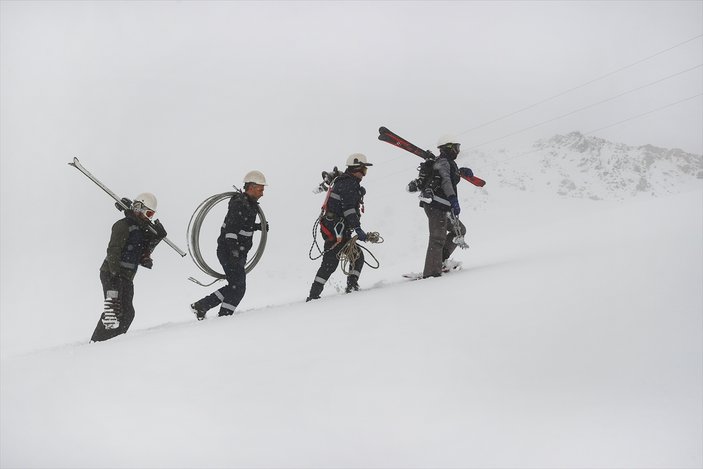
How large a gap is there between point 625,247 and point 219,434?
560cm

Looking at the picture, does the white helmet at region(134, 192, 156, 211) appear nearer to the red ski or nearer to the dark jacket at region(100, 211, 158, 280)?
the dark jacket at region(100, 211, 158, 280)

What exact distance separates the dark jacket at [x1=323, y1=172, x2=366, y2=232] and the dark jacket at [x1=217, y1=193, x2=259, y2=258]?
992mm

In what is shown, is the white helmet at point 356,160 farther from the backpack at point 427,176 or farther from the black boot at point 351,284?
the black boot at point 351,284

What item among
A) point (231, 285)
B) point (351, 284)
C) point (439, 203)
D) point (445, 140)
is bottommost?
point (231, 285)

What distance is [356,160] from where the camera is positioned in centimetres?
681

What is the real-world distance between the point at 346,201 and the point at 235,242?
1.47 metres

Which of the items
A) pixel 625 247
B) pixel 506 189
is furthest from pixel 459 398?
pixel 506 189

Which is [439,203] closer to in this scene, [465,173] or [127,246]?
[465,173]

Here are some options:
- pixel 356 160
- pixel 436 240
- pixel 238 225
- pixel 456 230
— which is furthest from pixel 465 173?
pixel 238 225

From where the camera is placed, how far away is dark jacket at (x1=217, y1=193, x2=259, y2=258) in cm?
650

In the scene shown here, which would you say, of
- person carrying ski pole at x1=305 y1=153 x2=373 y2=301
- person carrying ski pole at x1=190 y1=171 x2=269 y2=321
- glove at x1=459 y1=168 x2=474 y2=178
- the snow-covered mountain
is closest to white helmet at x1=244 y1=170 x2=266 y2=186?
person carrying ski pole at x1=190 y1=171 x2=269 y2=321

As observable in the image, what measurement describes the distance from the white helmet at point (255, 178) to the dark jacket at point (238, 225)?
0.20 meters

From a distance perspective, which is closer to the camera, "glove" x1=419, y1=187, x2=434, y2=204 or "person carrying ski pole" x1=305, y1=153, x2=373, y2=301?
"person carrying ski pole" x1=305, y1=153, x2=373, y2=301

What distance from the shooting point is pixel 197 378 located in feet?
11.9
